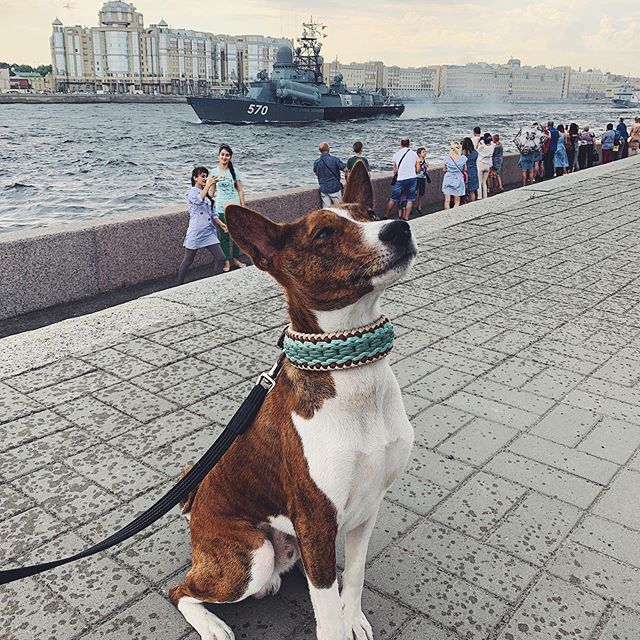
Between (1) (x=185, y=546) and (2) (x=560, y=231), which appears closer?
(1) (x=185, y=546)

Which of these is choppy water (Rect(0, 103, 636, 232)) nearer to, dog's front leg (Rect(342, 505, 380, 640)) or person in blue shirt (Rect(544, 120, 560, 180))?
person in blue shirt (Rect(544, 120, 560, 180))

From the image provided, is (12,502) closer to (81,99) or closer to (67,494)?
(67,494)

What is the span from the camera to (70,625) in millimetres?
2721

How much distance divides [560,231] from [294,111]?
4931cm

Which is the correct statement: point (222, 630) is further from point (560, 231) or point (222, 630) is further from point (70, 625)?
point (560, 231)

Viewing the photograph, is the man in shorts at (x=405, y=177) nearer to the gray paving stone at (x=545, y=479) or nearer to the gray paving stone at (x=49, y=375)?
the gray paving stone at (x=49, y=375)

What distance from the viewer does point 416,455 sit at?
4.00 m

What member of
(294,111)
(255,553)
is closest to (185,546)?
(255,553)

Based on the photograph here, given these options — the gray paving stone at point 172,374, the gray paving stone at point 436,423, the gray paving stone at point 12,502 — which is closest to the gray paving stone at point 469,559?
the gray paving stone at point 436,423

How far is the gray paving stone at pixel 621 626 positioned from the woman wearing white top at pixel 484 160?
13.1 metres

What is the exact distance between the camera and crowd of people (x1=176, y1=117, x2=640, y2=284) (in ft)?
27.7

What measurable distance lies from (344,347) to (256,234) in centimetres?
46

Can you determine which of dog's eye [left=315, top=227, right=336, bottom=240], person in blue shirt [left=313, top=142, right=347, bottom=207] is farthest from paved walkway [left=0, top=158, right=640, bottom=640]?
person in blue shirt [left=313, top=142, right=347, bottom=207]

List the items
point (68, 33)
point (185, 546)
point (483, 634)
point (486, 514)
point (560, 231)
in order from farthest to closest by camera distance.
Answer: point (68, 33) < point (560, 231) < point (486, 514) < point (185, 546) < point (483, 634)
